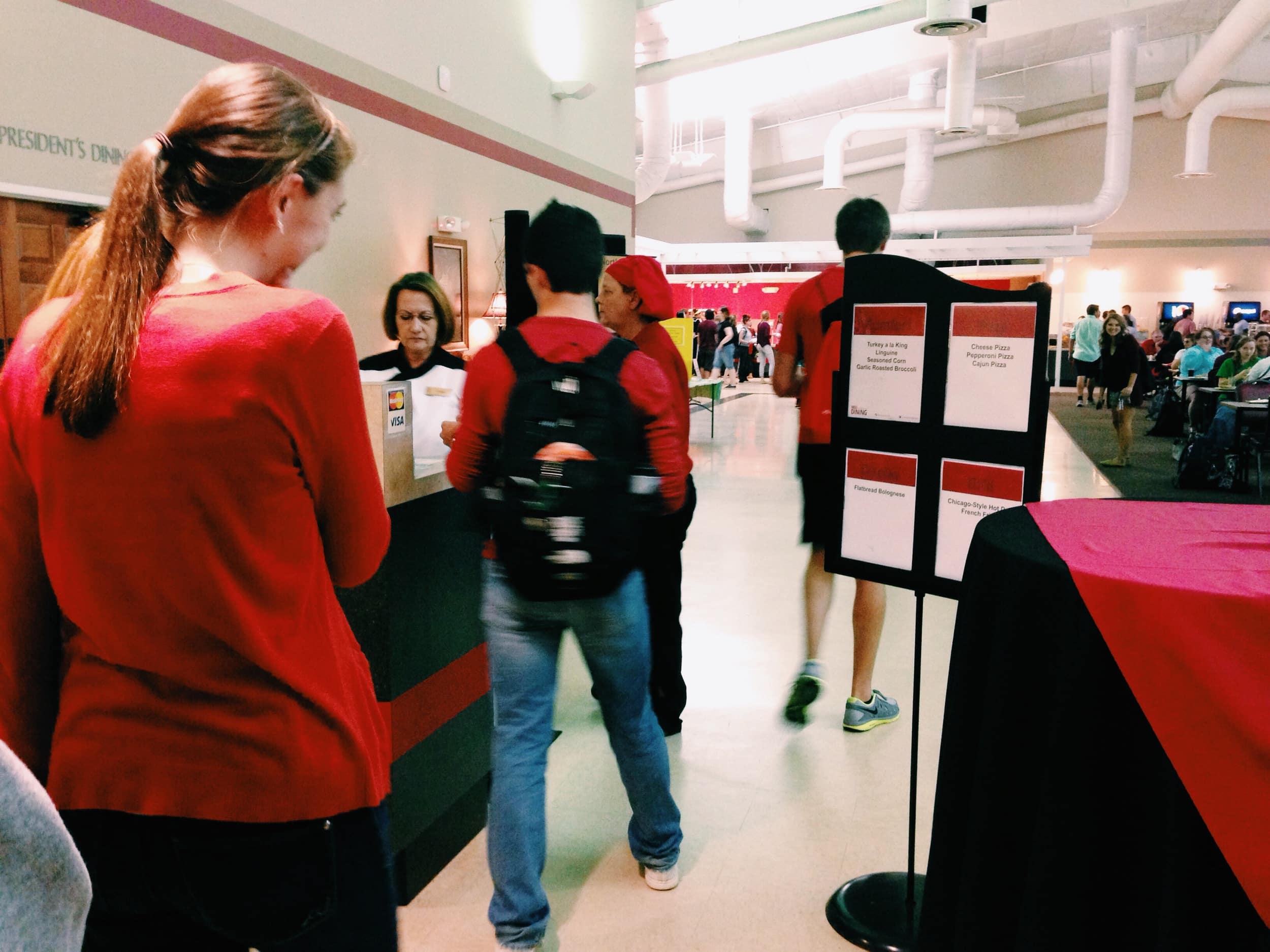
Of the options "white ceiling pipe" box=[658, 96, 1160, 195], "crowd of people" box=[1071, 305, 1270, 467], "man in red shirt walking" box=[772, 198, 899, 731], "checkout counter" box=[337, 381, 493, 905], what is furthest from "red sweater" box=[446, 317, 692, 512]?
"white ceiling pipe" box=[658, 96, 1160, 195]

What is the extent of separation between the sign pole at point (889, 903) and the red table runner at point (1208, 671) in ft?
2.72

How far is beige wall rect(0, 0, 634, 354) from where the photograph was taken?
329 cm

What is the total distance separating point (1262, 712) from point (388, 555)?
167 centimetres

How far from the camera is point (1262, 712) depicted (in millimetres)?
1054

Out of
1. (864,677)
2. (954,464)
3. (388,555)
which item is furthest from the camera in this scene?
(864,677)

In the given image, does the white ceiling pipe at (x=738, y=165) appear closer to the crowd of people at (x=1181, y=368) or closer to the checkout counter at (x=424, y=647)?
the crowd of people at (x=1181, y=368)

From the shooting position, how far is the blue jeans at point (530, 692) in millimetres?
1869

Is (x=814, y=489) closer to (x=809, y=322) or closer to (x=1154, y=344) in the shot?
(x=809, y=322)

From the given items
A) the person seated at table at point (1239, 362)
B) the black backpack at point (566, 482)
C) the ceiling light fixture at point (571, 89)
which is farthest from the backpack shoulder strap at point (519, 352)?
the person seated at table at point (1239, 362)

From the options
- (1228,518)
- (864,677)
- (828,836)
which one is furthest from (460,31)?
(1228,518)

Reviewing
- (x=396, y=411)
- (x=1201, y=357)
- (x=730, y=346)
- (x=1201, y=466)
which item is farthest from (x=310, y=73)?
(x=730, y=346)

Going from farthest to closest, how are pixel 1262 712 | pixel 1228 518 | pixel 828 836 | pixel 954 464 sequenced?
pixel 828 836, pixel 954 464, pixel 1228 518, pixel 1262 712

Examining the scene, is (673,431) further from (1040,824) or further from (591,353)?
(1040,824)

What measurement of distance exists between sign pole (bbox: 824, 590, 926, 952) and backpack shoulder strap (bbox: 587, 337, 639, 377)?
831 millimetres
